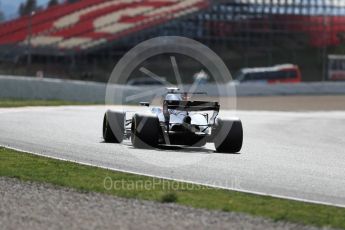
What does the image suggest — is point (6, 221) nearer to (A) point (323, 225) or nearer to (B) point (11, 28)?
(A) point (323, 225)

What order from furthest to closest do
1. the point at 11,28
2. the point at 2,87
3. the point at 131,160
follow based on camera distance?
the point at 11,28 < the point at 2,87 < the point at 131,160

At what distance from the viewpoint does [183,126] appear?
13.8m

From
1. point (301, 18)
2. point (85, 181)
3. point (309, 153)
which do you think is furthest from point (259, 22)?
point (85, 181)

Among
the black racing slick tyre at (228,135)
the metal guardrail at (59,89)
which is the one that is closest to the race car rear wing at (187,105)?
the black racing slick tyre at (228,135)

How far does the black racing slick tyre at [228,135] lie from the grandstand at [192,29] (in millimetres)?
57108

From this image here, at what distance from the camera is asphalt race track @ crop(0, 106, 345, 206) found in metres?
10.4

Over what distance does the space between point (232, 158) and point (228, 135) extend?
0.81m

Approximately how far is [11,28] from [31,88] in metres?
42.3

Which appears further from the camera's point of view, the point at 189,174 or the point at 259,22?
the point at 259,22

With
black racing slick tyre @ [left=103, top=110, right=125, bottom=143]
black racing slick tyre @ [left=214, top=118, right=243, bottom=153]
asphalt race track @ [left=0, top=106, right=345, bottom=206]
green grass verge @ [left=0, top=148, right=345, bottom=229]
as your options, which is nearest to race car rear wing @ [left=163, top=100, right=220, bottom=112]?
black racing slick tyre @ [left=214, top=118, right=243, bottom=153]

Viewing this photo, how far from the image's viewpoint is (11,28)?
81000 mm

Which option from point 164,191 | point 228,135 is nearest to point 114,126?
point 228,135

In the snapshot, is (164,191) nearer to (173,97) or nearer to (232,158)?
(232,158)

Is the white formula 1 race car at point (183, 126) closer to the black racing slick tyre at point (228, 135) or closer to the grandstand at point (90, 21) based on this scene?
the black racing slick tyre at point (228, 135)
